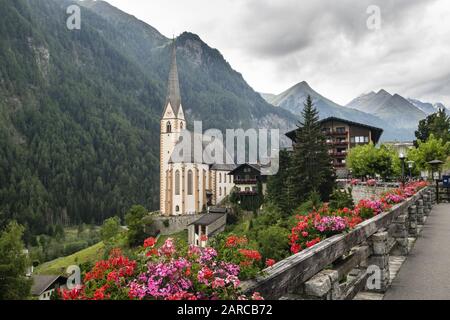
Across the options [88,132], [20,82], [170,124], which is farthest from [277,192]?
[20,82]

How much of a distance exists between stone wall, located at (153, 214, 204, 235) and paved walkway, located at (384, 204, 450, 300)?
53862 mm

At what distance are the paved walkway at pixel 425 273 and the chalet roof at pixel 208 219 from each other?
46.0 metres

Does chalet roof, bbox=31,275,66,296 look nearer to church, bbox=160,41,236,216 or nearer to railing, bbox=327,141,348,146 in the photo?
church, bbox=160,41,236,216

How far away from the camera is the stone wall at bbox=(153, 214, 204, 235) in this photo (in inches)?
2540

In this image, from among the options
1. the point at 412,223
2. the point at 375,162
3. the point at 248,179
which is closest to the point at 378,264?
the point at 412,223

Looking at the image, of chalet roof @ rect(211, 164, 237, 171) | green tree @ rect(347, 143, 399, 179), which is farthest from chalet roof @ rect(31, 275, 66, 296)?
chalet roof @ rect(211, 164, 237, 171)

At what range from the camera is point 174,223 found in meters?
65.1

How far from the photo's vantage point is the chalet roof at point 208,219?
189 ft

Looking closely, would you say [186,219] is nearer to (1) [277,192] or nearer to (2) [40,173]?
(1) [277,192]

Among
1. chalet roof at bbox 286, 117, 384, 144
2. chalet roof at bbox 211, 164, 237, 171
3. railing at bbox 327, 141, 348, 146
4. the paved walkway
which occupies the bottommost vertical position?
the paved walkway

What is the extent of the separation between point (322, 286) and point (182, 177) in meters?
69.7

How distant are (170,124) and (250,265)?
261 ft

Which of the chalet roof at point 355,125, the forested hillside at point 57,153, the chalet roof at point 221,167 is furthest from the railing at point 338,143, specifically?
the forested hillside at point 57,153

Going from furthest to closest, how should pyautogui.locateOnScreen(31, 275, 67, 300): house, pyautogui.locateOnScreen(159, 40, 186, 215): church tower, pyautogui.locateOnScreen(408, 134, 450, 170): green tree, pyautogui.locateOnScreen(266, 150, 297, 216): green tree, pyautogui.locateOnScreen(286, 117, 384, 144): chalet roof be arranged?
pyautogui.locateOnScreen(159, 40, 186, 215): church tower < pyautogui.locateOnScreen(286, 117, 384, 144): chalet roof < pyautogui.locateOnScreen(408, 134, 450, 170): green tree < pyautogui.locateOnScreen(266, 150, 297, 216): green tree < pyautogui.locateOnScreen(31, 275, 67, 300): house
